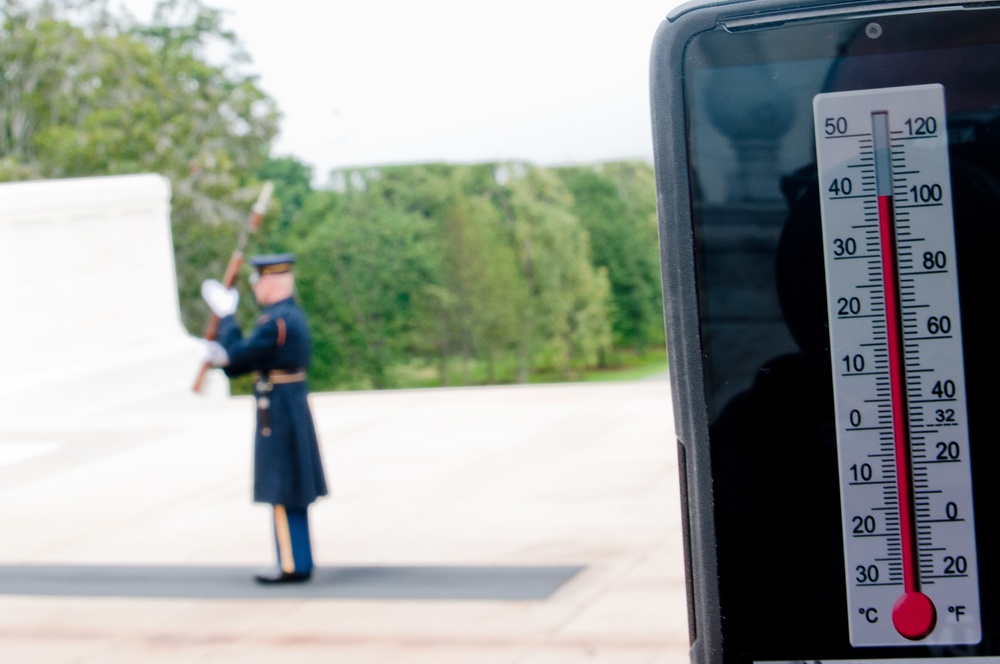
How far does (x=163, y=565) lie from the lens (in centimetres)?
643

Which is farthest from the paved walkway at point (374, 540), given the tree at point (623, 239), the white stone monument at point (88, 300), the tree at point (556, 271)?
the tree at point (623, 239)

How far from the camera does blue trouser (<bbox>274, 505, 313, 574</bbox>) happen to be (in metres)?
5.77

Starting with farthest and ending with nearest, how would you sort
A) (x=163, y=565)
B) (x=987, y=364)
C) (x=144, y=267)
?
(x=144, y=267) → (x=163, y=565) → (x=987, y=364)

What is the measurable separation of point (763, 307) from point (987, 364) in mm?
222

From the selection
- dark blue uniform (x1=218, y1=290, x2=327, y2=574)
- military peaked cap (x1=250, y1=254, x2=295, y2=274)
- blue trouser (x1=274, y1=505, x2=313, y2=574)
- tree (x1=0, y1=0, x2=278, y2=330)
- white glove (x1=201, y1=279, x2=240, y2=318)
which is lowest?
blue trouser (x1=274, y1=505, x2=313, y2=574)

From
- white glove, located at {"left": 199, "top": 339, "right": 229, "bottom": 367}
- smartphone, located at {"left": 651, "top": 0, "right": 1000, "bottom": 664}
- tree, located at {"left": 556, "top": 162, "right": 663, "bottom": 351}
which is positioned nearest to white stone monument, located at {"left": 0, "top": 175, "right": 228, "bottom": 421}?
white glove, located at {"left": 199, "top": 339, "right": 229, "bottom": 367}

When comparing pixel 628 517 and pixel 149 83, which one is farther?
pixel 149 83

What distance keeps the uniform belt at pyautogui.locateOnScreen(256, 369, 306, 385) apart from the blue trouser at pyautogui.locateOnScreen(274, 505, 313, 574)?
55cm

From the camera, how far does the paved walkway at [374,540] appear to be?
16.4ft

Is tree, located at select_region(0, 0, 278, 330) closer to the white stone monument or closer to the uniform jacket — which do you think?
the white stone monument

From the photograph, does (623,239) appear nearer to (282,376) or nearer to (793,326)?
(282,376)

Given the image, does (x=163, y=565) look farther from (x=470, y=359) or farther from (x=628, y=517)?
(x=470, y=359)

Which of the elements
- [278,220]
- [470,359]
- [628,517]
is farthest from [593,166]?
[628,517]

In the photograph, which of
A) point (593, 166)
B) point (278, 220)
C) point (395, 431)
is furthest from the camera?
point (278, 220)
